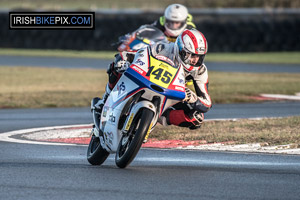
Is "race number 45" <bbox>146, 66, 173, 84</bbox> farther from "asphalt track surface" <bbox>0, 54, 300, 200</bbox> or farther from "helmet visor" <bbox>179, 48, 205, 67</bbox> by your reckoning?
"asphalt track surface" <bbox>0, 54, 300, 200</bbox>

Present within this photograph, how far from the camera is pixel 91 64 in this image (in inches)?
1206

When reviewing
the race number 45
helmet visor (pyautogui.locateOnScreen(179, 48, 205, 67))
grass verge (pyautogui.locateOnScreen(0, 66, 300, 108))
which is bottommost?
grass verge (pyautogui.locateOnScreen(0, 66, 300, 108))

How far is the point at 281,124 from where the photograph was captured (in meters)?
11.8

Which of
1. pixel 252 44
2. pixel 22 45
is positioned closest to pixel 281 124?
pixel 252 44

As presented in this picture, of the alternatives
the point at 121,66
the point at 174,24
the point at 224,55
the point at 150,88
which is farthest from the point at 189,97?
the point at 224,55

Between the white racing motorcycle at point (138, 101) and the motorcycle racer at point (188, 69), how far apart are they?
0.51 ft

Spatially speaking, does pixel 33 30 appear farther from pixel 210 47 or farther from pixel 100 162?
pixel 100 162

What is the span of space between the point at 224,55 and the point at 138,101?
28190 millimetres

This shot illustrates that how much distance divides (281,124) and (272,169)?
4136mm

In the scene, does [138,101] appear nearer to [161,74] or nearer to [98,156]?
[161,74]

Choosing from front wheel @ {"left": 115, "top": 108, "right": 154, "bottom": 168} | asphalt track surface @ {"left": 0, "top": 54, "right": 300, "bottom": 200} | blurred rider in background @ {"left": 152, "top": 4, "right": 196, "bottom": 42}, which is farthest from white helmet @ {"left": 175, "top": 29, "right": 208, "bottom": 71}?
blurred rider in background @ {"left": 152, "top": 4, "right": 196, "bottom": 42}

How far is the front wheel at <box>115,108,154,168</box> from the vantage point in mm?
7160

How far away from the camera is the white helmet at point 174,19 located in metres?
13.5

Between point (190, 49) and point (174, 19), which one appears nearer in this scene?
point (190, 49)
